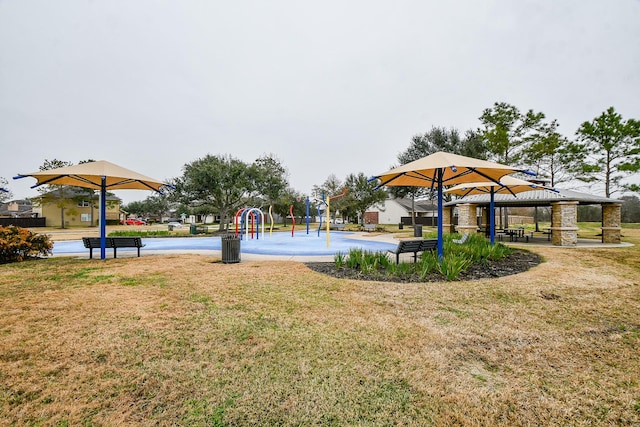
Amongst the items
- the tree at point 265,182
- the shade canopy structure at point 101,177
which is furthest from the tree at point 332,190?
the shade canopy structure at point 101,177

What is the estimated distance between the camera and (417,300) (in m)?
5.51

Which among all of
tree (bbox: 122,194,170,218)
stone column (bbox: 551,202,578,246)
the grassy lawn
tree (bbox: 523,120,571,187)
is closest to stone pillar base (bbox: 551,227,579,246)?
stone column (bbox: 551,202,578,246)

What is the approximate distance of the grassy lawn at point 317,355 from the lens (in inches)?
94.6

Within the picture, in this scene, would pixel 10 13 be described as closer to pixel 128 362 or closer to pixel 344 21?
pixel 344 21

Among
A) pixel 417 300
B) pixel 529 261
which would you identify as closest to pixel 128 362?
pixel 417 300

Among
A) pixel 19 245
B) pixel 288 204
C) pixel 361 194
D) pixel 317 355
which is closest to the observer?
pixel 317 355

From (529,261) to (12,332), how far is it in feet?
43.0

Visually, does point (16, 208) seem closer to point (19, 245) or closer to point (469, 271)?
point (19, 245)

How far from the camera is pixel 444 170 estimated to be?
9266 mm

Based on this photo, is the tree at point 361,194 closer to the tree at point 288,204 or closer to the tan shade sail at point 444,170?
the tree at point 288,204

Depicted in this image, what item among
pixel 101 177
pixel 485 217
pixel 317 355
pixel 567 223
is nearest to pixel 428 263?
pixel 317 355

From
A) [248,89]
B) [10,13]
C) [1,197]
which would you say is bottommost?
[1,197]

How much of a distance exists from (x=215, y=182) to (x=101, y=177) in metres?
17.6

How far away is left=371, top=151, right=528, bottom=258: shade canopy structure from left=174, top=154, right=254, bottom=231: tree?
845 inches
